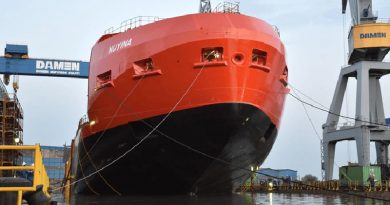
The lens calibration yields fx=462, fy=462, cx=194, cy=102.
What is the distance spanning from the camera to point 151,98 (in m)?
15.4

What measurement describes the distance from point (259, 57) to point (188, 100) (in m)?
3.03

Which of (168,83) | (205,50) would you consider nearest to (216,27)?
(205,50)

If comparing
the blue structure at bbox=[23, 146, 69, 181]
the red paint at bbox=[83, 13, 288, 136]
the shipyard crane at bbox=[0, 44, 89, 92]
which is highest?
the shipyard crane at bbox=[0, 44, 89, 92]

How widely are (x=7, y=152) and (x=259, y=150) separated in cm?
2401

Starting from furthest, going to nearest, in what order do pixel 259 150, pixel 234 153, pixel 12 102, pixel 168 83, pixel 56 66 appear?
pixel 12 102 → pixel 56 66 → pixel 259 150 → pixel 234 153 → pixel 168 83

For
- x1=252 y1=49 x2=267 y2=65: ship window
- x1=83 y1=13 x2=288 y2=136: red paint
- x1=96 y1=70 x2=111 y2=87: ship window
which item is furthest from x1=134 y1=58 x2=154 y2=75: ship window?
x1=252 y1=49 x2=267 y2=65: ship window

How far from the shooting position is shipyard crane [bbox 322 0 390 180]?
3766 centimetres

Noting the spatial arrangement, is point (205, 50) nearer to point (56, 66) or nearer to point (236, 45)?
point (236, 45)

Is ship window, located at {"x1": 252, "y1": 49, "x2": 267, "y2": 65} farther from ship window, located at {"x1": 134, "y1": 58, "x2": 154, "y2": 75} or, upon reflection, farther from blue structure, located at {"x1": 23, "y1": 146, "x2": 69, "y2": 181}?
blue structure, located at {"x1": 23, "y1": 146, "x2": 69, "y2": 181}

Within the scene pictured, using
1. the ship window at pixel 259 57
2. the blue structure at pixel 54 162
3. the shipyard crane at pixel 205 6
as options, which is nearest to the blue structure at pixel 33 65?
the shipyard crane at pixel 205 6

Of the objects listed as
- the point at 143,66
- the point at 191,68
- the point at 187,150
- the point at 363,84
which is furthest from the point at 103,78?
the point at 363,84

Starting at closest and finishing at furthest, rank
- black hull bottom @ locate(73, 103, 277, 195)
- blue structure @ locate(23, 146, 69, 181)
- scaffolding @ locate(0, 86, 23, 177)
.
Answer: black hull bottom @ locate(73, 103, 277, 195) < scaffolding @ locate(0, 86, 23, 177) < blue structure @ locate(23, 146, 69, 181)

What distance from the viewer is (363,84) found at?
3791 centimetres

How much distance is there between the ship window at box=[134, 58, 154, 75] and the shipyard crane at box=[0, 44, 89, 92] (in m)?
17.7
